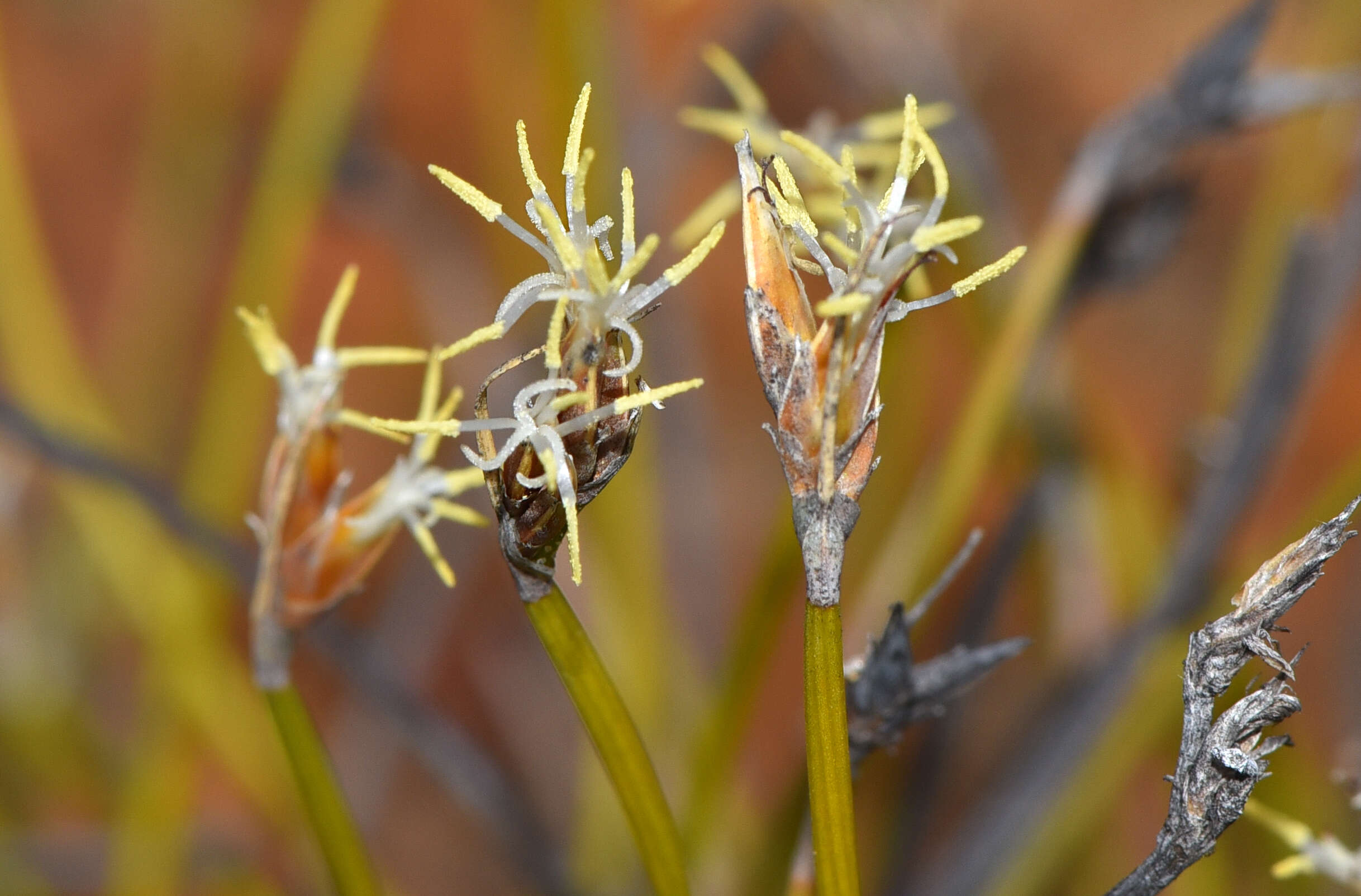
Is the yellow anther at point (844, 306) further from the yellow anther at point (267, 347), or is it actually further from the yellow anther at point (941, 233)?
the yellow anther at point (267, 347)

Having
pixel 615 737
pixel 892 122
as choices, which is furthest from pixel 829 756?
pixel 892 122

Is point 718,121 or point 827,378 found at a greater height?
point 718,121

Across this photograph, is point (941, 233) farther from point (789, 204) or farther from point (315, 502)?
point (315, 502)

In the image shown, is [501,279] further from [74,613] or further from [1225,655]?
[1225,655]

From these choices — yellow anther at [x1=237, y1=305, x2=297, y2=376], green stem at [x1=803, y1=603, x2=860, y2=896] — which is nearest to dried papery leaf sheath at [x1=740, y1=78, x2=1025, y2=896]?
green stem at [x1=803, y1=603, x2=860, y2=896]

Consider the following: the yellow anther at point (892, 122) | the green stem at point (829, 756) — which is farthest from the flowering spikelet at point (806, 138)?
the green stem at point (829, 756)

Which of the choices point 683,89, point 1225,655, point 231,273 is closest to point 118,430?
point 231,273
